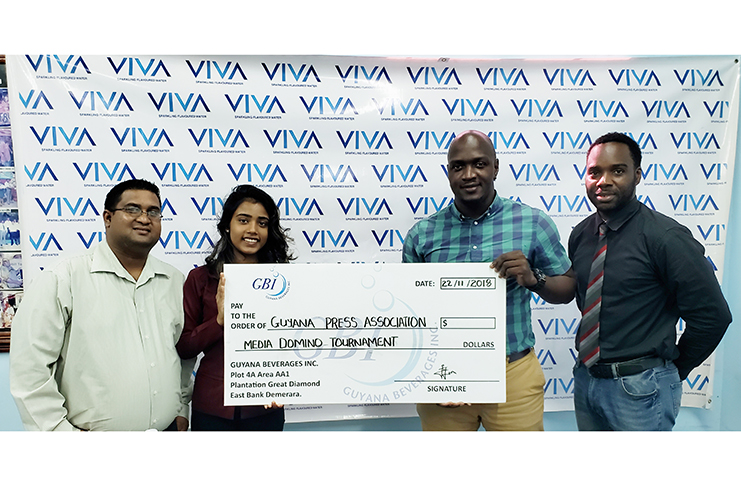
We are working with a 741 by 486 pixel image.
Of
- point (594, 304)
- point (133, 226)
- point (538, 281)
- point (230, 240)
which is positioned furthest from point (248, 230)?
point (594, 304)

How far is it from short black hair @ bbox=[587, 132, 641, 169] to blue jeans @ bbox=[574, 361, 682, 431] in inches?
32.3

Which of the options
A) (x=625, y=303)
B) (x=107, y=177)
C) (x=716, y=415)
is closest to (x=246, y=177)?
(x=107, y=177)

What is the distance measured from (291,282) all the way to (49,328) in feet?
2.79

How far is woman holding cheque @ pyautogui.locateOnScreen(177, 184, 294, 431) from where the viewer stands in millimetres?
1731

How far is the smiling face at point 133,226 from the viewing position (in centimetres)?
169

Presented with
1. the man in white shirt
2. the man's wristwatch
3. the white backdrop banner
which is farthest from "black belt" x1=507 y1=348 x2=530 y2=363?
the man in white shirt

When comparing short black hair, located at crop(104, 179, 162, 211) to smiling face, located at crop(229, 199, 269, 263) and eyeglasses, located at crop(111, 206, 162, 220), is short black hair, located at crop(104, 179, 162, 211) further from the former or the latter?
smiling face, located at crop(229, 199, 269, 263)

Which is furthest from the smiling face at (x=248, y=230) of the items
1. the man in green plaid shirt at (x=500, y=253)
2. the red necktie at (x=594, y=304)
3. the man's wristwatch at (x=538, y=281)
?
the red necktie at (x=594, y=304)

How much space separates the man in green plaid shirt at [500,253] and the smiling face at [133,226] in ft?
3.27

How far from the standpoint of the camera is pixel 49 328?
1596 millimetres

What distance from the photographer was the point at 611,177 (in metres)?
1.85

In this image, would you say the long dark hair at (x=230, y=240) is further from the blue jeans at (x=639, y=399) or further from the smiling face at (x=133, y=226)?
the blue jeans at (x=639, y=399)

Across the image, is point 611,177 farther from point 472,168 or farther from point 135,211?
point 135,211

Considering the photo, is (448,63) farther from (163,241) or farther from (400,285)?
(163,241)
